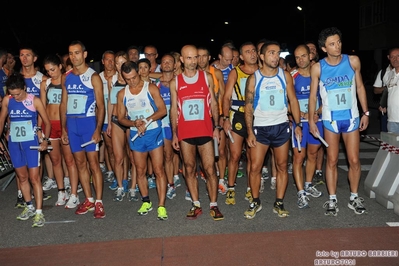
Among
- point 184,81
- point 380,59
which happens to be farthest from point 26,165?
point 380,59

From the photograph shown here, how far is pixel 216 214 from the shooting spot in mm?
6344

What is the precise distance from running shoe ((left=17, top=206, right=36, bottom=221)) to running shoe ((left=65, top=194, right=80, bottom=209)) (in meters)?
0.57

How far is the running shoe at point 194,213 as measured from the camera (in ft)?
21.1

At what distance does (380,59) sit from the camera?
125ft

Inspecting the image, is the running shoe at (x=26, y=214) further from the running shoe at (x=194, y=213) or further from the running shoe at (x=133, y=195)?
the running shoe at (x=194, y=213)

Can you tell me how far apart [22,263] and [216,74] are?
3937 mm

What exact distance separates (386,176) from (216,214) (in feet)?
8.30

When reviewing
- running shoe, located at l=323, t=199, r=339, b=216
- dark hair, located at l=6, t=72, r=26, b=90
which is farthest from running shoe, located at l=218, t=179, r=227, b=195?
dark hair, located at l=6, t=72, r=26, b=90

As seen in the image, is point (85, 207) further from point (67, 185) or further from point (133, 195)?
point (67, 185)

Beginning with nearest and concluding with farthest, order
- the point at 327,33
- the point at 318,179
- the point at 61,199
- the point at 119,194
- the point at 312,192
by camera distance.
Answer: the point at 327,33 → the point at 312,192 → the point at 61,199 → the point at 119,194 → the point at 318,179

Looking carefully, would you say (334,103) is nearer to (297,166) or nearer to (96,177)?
(297,166)

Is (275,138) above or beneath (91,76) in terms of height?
beneath

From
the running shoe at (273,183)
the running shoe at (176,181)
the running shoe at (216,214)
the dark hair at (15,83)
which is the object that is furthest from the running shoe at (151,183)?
the dark hair at (15,83)

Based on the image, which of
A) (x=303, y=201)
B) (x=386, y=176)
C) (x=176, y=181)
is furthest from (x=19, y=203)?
(x=386, y=176)
